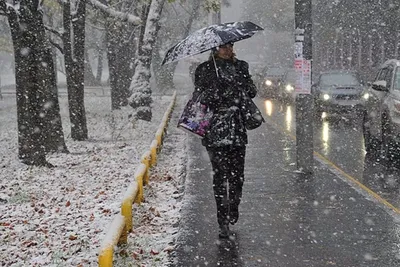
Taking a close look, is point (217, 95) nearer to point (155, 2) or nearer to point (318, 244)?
point (318, 244)

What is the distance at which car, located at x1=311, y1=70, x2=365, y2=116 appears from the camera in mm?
18359

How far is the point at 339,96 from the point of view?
1844cm

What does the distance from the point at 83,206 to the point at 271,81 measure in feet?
73.2

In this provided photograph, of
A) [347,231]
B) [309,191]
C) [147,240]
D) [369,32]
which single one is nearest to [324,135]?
[309,191]

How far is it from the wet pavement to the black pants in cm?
38

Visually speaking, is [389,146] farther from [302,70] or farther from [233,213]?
[233,213]

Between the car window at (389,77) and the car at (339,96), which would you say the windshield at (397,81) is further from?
the car at (339,96)

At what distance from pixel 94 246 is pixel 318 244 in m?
2.26

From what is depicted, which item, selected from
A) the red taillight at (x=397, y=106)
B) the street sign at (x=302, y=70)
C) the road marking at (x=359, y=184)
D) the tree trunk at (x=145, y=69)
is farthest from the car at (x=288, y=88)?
the street sign at (x=302, y=70)

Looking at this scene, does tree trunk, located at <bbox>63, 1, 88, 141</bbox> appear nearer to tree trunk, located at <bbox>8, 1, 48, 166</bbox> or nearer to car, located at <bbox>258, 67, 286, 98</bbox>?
tree trunk, located at <bbox>8, 1, 48, 166</bbox>

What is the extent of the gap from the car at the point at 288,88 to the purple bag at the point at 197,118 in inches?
702

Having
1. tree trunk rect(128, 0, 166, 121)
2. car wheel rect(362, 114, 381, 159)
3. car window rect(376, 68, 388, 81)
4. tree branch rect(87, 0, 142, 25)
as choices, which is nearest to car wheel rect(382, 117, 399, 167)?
car wheel rect(362, 114, 381, 159)

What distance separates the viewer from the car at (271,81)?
28531 millimetres

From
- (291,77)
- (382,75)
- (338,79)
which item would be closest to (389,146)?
(382,75)
